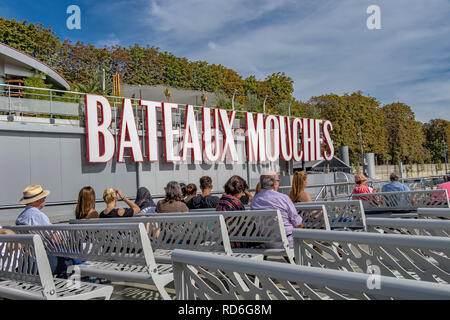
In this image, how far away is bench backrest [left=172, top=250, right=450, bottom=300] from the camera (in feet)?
4.39

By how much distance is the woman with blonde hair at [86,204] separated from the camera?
5375mm

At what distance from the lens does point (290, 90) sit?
5978cm

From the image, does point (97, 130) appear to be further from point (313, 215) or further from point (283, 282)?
point (283, 282)

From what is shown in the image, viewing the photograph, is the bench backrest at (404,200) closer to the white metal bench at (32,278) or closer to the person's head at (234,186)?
the person's head at (234,186)

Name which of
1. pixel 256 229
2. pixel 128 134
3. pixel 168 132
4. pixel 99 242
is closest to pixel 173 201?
pixel 256 229

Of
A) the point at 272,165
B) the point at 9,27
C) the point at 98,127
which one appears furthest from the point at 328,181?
the point at 9,27

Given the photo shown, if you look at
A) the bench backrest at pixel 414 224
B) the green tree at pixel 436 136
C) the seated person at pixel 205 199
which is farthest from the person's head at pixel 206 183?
the green tree at pixel 436 136

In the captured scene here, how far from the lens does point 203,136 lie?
18344 mm

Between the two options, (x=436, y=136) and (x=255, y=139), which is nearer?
(x=255, y=139)

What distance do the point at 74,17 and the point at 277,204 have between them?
383 cm

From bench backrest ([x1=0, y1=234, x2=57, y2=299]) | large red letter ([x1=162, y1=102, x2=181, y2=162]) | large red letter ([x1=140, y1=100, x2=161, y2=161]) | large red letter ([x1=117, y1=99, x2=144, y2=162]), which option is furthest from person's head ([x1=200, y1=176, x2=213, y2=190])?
large red letter ([x1=162, y1=102, x2=181, y2=162])

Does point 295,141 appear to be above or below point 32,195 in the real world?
above
